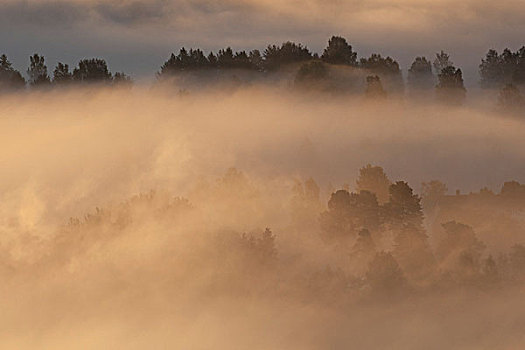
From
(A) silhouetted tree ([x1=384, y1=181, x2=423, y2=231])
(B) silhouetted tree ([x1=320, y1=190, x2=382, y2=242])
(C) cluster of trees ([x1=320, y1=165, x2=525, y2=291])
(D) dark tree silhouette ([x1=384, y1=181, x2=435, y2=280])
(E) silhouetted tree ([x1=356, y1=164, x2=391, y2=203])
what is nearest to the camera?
(C) cluster of trees ([x1=320, y1=165, x2=525, y2=291])

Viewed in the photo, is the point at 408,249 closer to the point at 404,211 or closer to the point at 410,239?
the point at 410,239

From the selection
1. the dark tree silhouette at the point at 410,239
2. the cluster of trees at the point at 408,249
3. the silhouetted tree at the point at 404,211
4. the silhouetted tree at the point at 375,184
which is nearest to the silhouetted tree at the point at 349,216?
the cluster of trees at the point at 408,249

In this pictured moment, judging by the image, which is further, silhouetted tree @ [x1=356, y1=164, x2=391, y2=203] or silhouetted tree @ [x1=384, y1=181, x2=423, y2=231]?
silhouetted tree @ [x1=356, y1=164, x2=391, y2=203]

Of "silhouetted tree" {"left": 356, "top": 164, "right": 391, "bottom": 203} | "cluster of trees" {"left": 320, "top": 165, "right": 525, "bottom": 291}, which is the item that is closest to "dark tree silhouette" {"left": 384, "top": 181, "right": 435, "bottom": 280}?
"cluster of trees" {"left": 320, "top": 165, "right": 525, "bottom": 291}

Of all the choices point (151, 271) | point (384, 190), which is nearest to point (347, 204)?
point (384, 190)

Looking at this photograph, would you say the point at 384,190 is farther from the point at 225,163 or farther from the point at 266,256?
the point at 225,163

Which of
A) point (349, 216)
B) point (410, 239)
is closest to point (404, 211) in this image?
point (410, 239)

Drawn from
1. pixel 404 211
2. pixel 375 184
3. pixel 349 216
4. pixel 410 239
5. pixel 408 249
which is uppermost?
pixel 375 184

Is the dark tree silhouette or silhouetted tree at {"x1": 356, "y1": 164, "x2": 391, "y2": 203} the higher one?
silhouetted tree at {"x1": 356, "y1": 164, "x2": 391, "y2": 203}

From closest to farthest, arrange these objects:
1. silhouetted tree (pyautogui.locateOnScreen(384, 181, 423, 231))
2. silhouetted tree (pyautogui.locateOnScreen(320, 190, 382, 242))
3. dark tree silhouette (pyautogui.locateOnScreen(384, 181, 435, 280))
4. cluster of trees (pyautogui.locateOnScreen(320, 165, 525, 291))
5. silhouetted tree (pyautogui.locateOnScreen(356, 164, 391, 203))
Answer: cluster of trees (pyautogui.locateOnScreen(320, 165, 525, 291)) → dark tree silhouette (pyautogui.locateOnScreen(384, 181, 435, 280)) → silhouetted tree (pyautogui.locateOnScreen(384, 181, 423, 231)) → silhouetted tree (pyautogui.locateOnScreen(320, 190, 382, 242)) → silhouetted tree (pyautogui.locateOnScreen(356, 164, 391, 203))

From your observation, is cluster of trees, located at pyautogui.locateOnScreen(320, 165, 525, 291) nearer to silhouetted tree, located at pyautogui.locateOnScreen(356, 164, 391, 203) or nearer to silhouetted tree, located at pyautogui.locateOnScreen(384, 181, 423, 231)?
silhouetted tree, located at pyautogui.locateOnScreen(384, 181, 423, 231)

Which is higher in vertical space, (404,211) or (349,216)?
(404,211)

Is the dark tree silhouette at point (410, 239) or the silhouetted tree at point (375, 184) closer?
the dark tree silhouette at point (410, 239)

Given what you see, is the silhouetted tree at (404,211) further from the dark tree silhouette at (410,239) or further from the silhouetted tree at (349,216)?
the silhouetted tree at (349,216)
